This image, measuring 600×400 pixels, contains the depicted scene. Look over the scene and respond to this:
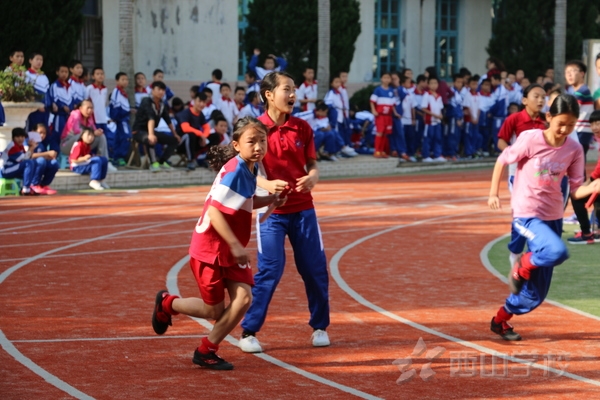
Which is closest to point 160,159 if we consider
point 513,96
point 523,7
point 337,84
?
point 337,84

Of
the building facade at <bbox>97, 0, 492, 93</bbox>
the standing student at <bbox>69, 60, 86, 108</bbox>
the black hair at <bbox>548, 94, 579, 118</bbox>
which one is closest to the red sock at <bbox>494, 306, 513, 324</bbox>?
the black hair at <bbox>548, 94, 579, 118</bbox>

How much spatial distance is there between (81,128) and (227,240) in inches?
479

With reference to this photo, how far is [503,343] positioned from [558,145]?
140cm

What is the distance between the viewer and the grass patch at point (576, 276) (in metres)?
8.78

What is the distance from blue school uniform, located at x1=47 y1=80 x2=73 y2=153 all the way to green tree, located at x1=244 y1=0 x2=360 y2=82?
946 cm

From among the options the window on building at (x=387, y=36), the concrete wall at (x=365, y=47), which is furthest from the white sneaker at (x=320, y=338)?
the window on building at (x=387, y=36)

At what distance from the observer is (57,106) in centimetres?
1852

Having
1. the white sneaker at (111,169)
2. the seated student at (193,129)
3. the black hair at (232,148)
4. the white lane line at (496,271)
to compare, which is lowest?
the white lane line at (496,271)

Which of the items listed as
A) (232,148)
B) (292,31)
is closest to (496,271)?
(232,148)

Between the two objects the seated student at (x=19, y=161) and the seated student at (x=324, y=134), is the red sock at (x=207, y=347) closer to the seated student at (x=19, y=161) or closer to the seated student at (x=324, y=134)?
the seated student at (x=19, y=161)

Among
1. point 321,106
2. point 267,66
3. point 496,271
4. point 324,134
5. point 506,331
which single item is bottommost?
point 496,271

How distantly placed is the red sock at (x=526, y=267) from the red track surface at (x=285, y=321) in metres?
0.48

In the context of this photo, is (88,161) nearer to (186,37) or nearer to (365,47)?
(186,37)

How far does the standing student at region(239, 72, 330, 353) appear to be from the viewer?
270 inches
